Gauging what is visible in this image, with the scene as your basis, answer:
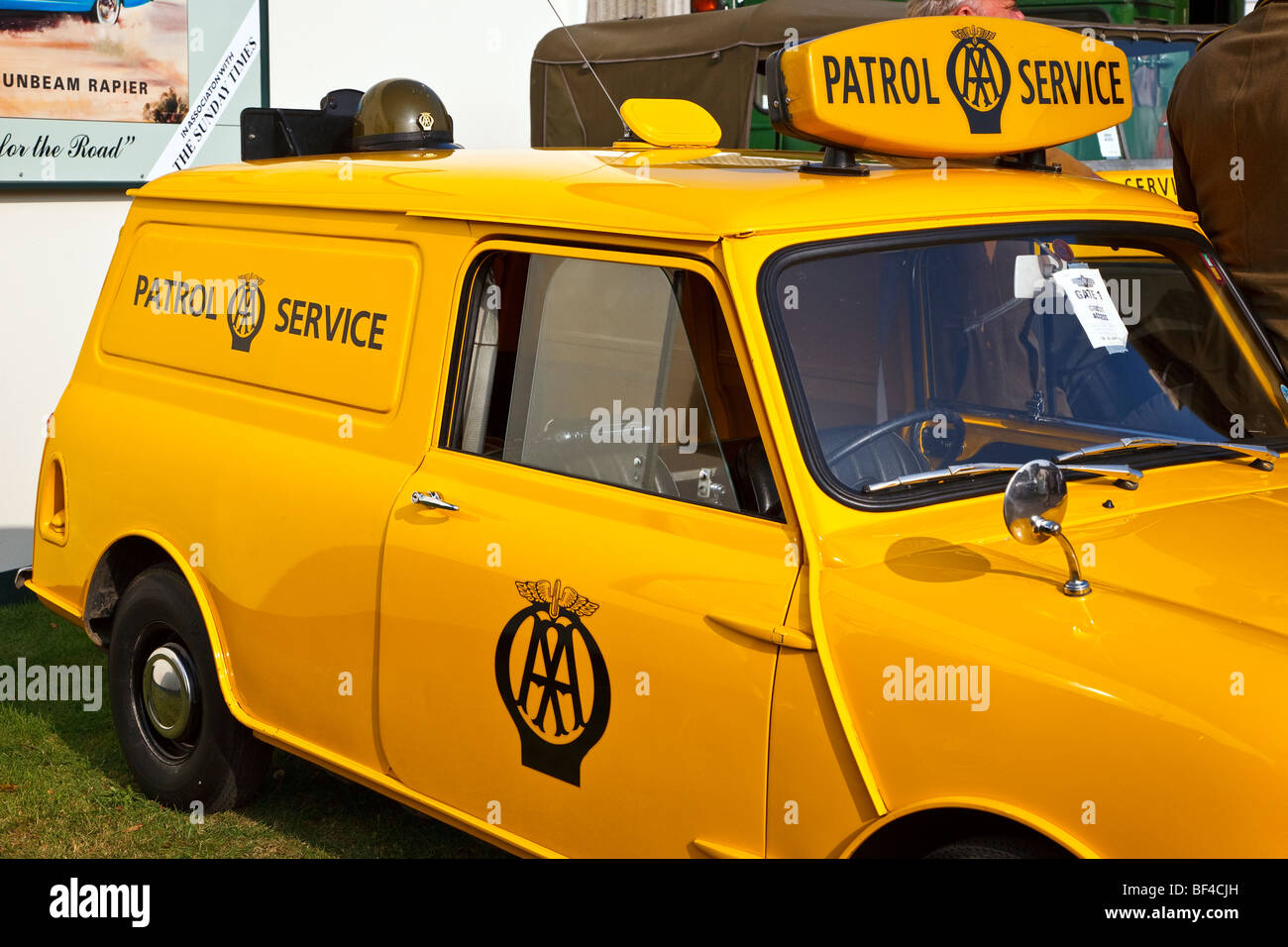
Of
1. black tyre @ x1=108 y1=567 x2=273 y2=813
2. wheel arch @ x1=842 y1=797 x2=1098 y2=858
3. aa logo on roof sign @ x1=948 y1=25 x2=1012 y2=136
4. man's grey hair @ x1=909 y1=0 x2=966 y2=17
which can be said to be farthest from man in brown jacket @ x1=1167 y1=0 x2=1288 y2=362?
A: black tyre @ x1=108 y1=567 x2=273 y2=813

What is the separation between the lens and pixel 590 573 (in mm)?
3100

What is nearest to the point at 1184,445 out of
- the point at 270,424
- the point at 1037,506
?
the point at 1037,506

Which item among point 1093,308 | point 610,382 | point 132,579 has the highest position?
point 1093,308

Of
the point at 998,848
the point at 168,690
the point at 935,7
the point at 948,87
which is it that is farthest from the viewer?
the point at 935,7

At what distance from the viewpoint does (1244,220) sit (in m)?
Answer: 4.01

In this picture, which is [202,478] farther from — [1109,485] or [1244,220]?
[1244,220]

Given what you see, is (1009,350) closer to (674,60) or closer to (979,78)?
(979,78)

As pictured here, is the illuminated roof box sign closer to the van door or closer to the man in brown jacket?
the man in brown jacket

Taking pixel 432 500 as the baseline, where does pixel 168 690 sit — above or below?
below

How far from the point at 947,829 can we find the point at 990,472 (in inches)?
30.9

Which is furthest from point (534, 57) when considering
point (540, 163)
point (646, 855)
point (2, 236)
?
point (646, 855)

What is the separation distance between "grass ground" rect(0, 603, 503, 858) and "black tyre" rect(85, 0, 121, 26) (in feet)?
11.4

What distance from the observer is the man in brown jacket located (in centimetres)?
391
